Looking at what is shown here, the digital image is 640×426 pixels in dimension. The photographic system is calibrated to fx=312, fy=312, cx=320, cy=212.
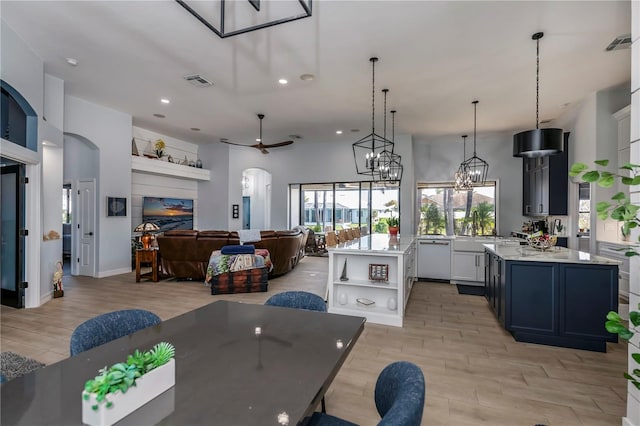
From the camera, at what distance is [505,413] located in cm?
217

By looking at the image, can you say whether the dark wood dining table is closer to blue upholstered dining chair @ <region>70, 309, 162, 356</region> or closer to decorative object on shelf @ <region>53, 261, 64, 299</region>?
blue upholstered dining chair @ <region>70, 309, 162, 356</region>

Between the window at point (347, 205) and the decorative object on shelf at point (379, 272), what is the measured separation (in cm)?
443

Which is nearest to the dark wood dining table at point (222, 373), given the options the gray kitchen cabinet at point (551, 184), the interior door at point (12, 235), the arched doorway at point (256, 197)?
the interior door at point (12, 235)

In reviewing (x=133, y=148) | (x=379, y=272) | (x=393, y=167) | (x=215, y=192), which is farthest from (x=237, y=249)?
(x=215, y=192)

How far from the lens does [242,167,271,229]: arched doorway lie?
13.1 meters

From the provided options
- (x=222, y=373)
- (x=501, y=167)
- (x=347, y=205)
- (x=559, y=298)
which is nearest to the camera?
(x=222, y=373)

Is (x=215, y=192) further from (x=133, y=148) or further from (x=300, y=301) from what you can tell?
(x=300, y=301)

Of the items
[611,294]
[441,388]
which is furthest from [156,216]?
[611,294]

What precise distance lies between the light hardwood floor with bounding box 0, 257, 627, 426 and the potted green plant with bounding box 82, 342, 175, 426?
1.56 meters

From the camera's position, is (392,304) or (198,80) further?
(198,80)

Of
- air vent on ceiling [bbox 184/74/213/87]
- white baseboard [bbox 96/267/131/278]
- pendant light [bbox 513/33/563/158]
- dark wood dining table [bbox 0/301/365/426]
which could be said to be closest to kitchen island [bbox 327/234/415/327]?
pendant light [bbox 513/33/563/158]

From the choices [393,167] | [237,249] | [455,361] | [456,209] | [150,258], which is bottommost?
[455,361]

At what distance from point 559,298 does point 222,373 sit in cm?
357

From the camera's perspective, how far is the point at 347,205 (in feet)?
30.4
